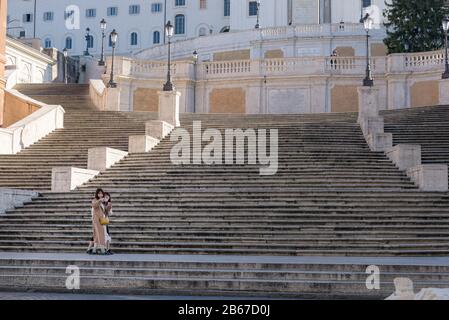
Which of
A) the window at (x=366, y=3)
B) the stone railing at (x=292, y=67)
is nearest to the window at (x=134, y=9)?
the window at (x=366, y=3)

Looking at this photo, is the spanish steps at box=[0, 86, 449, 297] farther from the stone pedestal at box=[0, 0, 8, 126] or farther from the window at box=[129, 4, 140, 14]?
the window at box=[129, 4, 140, 14]

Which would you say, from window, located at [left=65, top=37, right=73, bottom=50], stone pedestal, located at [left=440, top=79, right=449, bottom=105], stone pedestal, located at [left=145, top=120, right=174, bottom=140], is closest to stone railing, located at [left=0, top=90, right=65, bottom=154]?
stone pedestal, located at [left=145, top=120, right=174, bottom=140]

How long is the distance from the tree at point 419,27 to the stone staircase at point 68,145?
21336 mm

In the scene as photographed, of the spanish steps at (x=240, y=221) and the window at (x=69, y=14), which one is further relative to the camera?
the window at (x=69, y=14)

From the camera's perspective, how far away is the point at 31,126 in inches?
1145

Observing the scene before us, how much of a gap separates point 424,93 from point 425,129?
1138 centimetres

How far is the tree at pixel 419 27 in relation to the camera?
46.3 m

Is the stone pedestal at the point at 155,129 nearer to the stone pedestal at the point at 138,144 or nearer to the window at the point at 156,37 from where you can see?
the stone pedestal at the point at 138,144

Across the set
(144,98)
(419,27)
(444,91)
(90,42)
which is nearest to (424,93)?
(444,91)

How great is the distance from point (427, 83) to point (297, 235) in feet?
74.6

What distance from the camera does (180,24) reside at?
3647 inches

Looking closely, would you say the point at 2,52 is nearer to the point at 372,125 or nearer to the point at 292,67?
the point at 292,67

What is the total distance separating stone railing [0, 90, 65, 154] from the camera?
90.2 feet

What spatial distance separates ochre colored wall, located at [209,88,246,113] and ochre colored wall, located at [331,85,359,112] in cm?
478
